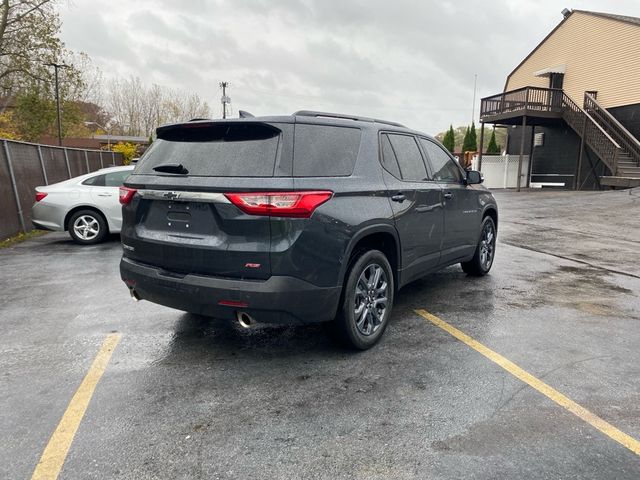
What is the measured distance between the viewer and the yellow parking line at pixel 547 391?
264 centimetres

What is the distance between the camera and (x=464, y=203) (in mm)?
5379

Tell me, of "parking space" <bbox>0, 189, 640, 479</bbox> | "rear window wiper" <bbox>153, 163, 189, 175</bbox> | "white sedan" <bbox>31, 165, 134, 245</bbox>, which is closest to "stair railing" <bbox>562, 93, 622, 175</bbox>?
"parking space" <bbox>0, 189, 640, 479</bbox>

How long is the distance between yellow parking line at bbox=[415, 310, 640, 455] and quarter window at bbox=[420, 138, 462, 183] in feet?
5.12

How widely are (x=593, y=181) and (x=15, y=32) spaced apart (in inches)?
1225

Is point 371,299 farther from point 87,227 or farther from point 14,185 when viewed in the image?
point 14,185

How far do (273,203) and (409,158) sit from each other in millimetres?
1928

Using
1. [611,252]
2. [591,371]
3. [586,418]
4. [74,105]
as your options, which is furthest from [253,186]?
[74,105]

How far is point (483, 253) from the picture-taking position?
6258mm

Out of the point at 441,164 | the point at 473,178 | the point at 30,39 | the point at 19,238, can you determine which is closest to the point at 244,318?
the point at 441,164

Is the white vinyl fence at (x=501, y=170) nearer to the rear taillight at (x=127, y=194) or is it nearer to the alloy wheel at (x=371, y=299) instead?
the alloy wheel at (x=371, y=299)

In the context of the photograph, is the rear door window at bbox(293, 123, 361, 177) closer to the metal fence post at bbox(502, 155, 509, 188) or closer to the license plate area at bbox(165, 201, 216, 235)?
the license plate area at bbox(165, 201, 216, 235)

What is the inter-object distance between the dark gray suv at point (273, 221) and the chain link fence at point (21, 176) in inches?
284

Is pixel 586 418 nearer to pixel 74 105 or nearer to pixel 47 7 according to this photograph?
pixel 47 7

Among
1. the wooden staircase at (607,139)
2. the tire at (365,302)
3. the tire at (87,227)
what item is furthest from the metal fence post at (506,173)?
the tire at (365,302)
